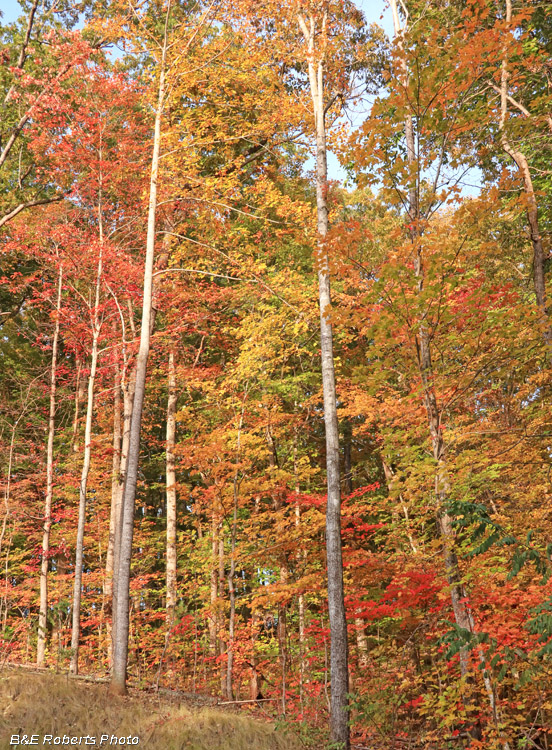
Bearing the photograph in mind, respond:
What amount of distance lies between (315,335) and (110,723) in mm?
10461

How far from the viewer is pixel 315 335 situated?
50.5 ft

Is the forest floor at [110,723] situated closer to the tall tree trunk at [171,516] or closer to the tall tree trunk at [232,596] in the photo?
the tall tree trunk at [232,596]

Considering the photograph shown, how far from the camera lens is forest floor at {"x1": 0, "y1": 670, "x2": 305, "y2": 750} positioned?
6355 millimetres

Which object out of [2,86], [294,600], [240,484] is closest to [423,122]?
[240,484]

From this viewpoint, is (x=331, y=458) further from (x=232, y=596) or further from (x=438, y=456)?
(x=232, y=596)

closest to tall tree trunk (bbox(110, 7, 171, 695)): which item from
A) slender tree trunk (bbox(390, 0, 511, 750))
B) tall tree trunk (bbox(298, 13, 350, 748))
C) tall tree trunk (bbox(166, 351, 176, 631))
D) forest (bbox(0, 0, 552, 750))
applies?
forest (bbox(0, 0, 552, 750))

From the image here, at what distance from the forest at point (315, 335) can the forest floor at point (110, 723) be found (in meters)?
0.42

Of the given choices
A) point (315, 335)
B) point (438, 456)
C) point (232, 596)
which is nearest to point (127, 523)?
point (232, 596)

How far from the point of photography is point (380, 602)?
953 cm

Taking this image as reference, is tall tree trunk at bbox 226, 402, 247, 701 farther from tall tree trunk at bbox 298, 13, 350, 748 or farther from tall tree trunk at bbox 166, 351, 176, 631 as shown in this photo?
tall tree trunk at bbox 298, 13, 350, 748

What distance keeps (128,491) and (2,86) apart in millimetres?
8630

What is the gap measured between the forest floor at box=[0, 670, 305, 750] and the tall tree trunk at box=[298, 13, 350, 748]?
0.82 meters

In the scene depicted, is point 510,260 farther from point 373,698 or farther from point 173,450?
point 373,698

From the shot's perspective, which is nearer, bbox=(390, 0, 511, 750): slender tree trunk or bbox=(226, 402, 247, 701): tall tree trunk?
bbox=(390, 0, 511, 750): slender tree trunk
